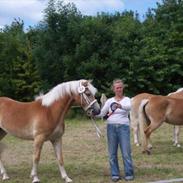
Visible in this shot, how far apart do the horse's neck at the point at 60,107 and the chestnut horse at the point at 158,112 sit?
3600 millimetres

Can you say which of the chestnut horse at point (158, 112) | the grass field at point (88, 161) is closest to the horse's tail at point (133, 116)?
the grass field at point (88, 161)

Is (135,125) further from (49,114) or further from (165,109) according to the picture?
(49,114)

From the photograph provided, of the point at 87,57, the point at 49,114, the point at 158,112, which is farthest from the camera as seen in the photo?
the point at 87,57

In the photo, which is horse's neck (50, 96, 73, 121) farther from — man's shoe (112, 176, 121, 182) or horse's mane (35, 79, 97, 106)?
man's shoe (112, 176, 121, 182)

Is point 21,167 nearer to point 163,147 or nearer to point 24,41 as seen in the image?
point 163,147

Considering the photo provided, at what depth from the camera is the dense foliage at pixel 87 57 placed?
23672 millimetres

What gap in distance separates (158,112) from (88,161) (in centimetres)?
228

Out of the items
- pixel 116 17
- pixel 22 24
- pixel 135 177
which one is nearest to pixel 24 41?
pixel 116 17

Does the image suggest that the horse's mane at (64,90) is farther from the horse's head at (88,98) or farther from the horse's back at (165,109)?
the horse's back at (165,109)

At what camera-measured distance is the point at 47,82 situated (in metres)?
24.3

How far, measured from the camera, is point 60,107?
8.44m

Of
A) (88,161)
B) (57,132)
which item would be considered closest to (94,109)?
(57,132)

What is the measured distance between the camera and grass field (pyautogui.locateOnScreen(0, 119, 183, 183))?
28.7 ft

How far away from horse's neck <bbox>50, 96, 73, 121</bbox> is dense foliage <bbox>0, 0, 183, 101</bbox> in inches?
577
